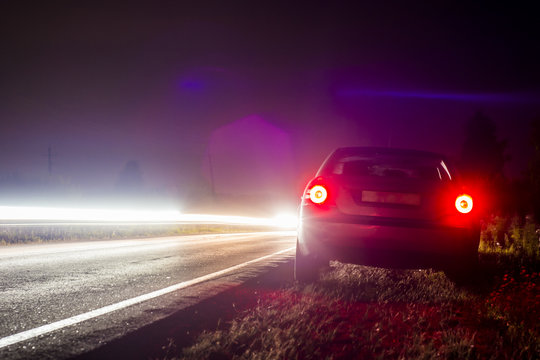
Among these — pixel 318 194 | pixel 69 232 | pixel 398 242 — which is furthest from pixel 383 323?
pixel 69 232

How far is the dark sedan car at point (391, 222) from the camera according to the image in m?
4.11

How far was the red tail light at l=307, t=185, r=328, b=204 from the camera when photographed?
4.48 meters

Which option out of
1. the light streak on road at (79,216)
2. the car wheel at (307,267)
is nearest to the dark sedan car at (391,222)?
the car wheel at (307,267)

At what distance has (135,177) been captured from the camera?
85.6 meters

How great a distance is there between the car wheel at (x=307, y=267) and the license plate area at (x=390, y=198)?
1.12 m

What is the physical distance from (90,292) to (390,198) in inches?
147

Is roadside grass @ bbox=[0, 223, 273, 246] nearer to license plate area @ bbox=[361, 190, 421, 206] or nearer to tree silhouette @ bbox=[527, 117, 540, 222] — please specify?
license plate area @ bbox=[361, 190, 421, 206]

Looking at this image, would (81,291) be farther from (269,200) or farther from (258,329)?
(269,200)

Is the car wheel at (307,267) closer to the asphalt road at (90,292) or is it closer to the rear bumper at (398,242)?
the rear bumper at (398,242)

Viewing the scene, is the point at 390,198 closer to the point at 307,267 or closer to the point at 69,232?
the point at 307,267

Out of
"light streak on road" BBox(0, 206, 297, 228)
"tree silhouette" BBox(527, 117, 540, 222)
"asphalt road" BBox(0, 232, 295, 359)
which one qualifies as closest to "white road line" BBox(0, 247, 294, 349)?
"asphalt road" BBox(0, 232, 295, 359)

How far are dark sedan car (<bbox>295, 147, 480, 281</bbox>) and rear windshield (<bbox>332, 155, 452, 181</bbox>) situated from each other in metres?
0.56

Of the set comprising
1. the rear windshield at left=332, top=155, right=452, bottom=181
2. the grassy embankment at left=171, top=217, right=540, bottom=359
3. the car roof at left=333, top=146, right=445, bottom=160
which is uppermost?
the car roof at left=333, top=146, right=445, bottom=160

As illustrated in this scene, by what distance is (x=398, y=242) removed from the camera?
162 inches
